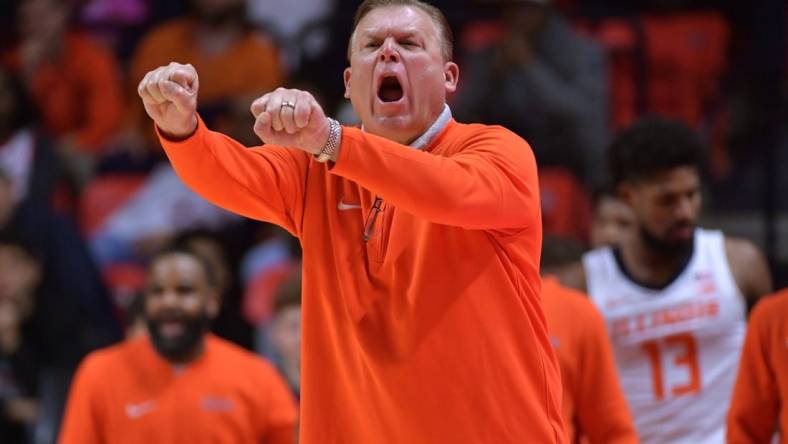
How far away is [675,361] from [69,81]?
5093 millimetres

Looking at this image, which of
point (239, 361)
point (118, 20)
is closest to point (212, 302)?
point (239, 361)

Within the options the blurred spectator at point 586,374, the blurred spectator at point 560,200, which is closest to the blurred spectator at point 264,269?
the blurred spectator at point 560,200

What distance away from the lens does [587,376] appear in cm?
529

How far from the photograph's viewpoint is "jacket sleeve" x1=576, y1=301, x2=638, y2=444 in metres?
5.18

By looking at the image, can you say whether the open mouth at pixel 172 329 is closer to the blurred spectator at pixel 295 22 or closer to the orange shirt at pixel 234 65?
the orange shirt at pixel 234 65

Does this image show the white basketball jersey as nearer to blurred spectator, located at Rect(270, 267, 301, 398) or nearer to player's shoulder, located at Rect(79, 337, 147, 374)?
blurred spectator, located at Rect(270, 267, 301, 398)

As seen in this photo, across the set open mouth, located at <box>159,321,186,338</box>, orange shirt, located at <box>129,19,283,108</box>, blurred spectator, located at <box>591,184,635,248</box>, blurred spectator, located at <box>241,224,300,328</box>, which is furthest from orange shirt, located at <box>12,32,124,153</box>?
blurred spectator, located at <box>591,184,635,248</box>

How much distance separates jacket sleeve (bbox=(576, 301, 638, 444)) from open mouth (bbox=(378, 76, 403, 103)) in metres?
1.86

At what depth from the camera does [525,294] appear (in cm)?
363

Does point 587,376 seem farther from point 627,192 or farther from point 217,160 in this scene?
point 217,160

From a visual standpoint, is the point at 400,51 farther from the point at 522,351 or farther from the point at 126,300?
the point at 126,300

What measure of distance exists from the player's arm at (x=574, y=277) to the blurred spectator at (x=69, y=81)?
13.6 ft

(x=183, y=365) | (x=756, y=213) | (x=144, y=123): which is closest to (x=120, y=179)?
(x=144, y=123)

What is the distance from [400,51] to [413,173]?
556 mm
